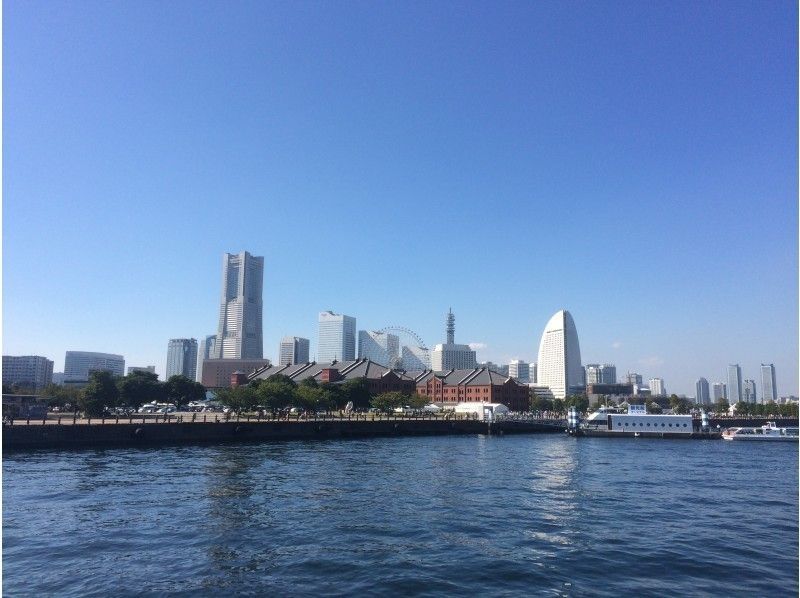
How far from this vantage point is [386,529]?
117 feet

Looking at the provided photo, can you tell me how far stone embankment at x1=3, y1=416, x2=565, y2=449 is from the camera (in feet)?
251

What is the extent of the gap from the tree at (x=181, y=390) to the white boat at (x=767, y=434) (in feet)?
457

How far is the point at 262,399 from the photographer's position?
4759 inches

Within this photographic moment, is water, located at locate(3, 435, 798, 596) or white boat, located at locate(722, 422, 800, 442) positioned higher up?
water, located at locate(3, 435, 798, 596)

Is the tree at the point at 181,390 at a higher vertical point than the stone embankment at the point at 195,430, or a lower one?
higher

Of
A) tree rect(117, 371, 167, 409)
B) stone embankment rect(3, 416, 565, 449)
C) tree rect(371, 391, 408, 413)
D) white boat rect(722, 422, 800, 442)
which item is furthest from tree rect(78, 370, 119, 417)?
white boat rect(722, 422, 800, 442)

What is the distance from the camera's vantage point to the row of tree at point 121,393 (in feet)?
362

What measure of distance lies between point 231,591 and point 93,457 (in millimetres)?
51843

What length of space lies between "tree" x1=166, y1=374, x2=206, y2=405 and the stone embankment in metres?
62.0

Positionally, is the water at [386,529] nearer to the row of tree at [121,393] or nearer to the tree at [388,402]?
the row of tree at [121,393]

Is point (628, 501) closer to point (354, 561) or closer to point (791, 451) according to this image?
point (354, 561)

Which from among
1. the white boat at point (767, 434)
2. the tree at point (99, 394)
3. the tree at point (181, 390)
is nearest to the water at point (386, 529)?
the tree at point (99, 394)

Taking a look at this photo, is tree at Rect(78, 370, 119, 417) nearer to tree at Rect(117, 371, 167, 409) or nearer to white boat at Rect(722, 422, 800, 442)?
tree at Rect(117, 371, 167, 409)

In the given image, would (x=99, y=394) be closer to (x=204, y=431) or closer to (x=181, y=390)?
(x=204, y=431)
